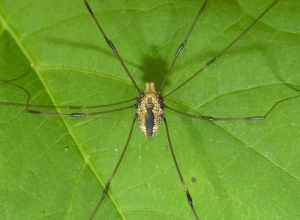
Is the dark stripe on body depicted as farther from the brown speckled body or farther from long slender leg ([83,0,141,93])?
long slender leg ([83,0,141,93])

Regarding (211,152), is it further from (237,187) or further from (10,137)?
(10,137)

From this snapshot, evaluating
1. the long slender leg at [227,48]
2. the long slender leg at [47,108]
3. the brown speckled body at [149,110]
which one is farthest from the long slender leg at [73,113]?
the long slender leg at [227,48]

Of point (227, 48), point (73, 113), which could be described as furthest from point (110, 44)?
point (227, 48)

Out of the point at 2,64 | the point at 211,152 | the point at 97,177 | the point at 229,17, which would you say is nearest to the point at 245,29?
the point at 229,17

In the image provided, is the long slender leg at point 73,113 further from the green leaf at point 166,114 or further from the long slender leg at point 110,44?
the long slender leg at point 110,44

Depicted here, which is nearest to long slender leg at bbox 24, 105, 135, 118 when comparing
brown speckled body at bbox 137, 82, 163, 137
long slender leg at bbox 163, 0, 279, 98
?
brown speckled body at bbox 137, 82, 163, 137
